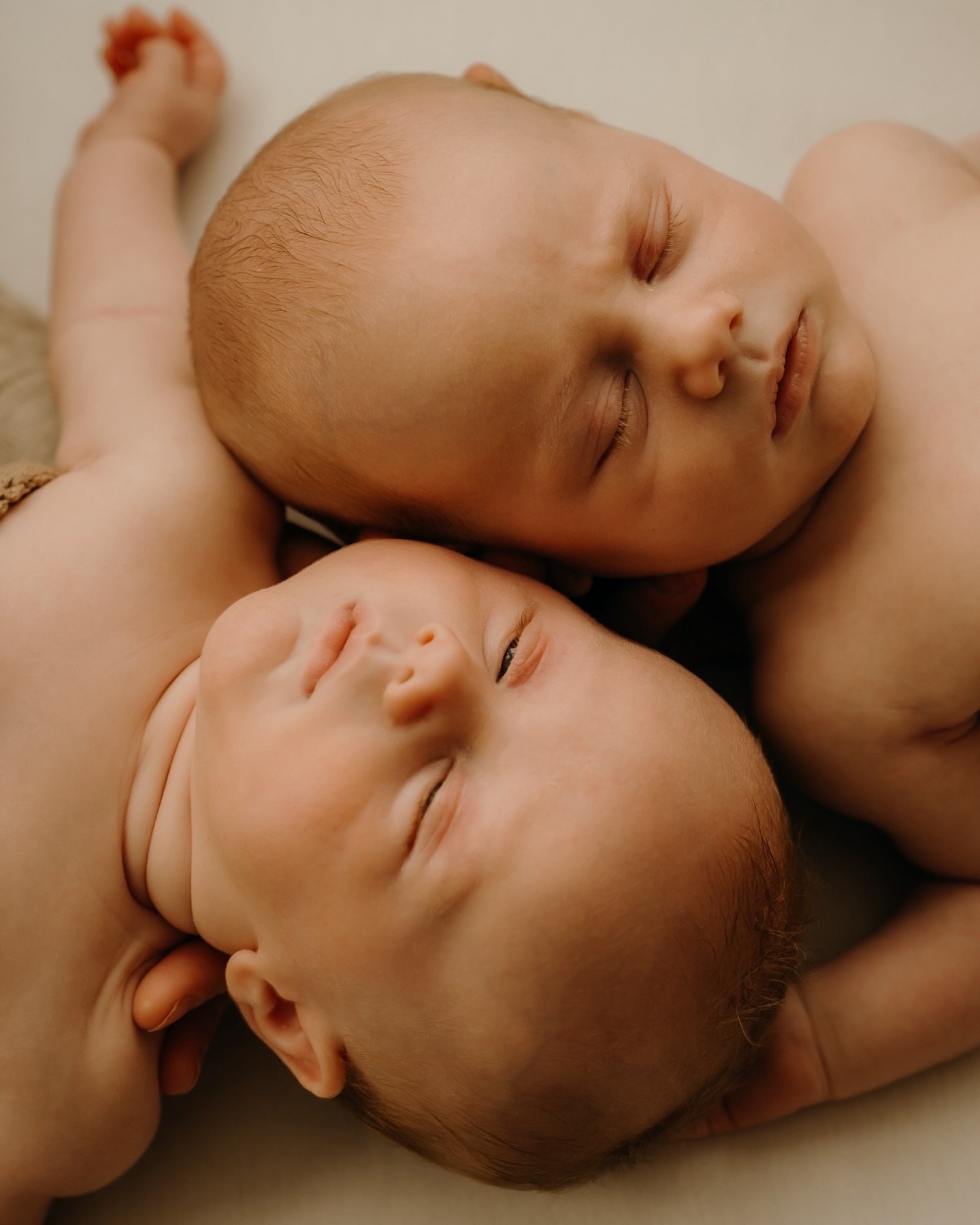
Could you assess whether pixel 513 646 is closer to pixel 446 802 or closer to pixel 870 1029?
pixel 446 802

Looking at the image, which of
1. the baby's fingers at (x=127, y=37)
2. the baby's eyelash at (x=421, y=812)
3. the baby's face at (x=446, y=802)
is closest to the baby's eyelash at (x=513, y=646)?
the baby's face at (x=446, y=802)

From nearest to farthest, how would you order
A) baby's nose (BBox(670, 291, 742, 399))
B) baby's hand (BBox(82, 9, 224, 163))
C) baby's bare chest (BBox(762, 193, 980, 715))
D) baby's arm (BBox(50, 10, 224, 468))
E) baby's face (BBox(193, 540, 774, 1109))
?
baby's face (BBox(193, 540, 774, 1109))
baby's nose (BBox(670, 291, 742, 399))
baby's bare chest (BBox(762, 193, 980, 715))
baby's arm (BBox(50, 10, 224, 468))
baby's hand (BBox(82, 9, 224, 163))

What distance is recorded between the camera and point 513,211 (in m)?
0.89

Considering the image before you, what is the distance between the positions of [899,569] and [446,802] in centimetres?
52

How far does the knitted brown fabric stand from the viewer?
1016 mm

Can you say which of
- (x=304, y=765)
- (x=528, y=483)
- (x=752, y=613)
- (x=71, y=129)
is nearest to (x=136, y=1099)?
(x=304, y=765)

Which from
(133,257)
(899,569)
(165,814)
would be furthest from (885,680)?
(133,257)

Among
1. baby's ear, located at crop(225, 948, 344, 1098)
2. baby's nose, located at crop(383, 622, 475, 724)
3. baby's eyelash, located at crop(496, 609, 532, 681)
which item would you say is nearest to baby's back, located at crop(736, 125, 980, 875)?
baby's eyelash, located at crop(496, 609, 532, 681)

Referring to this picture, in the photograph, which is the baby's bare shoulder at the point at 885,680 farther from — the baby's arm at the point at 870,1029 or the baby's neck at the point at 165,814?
the baby's neck at the point at 165,814

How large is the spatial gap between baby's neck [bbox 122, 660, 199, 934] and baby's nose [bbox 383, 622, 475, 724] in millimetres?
267

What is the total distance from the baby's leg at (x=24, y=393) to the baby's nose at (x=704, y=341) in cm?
73

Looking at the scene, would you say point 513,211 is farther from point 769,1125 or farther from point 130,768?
point 769,1125

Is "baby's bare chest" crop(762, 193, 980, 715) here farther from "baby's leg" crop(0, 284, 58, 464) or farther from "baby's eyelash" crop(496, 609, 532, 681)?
"baby's leg" crop(0, 284, 58, 464)

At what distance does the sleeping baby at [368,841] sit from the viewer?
2.58ft
